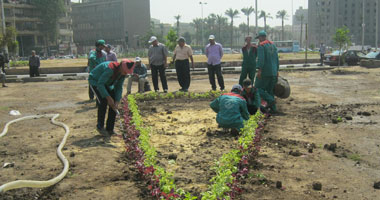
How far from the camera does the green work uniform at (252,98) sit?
8.05m

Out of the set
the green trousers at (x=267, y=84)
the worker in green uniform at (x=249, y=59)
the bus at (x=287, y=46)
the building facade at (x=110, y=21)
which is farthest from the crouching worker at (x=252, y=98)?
the building facade at (x=110, y=21)

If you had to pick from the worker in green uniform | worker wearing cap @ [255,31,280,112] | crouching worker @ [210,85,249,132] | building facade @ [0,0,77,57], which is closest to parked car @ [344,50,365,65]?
the worker in green uniform

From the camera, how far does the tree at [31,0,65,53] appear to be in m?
87.2

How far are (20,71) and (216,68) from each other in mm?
17964

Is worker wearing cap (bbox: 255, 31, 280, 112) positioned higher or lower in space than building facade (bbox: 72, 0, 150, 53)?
lower

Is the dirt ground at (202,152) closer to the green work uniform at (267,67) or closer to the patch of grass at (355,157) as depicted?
the patch of grass at (355,157)

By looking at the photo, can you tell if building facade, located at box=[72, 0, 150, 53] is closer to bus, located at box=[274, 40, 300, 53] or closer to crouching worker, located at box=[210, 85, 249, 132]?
bus, located at box=[274, 40, 300, 53]

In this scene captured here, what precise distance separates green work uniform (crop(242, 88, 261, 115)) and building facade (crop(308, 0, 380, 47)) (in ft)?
412

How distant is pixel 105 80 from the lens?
6.78m

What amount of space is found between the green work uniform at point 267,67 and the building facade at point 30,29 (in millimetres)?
75752

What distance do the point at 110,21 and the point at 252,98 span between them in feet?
377

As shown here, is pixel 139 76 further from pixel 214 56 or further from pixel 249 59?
pixel 249 59

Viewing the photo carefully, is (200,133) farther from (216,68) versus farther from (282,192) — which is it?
(216,68)

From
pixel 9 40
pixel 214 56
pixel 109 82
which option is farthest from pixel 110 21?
pixel 109 82
